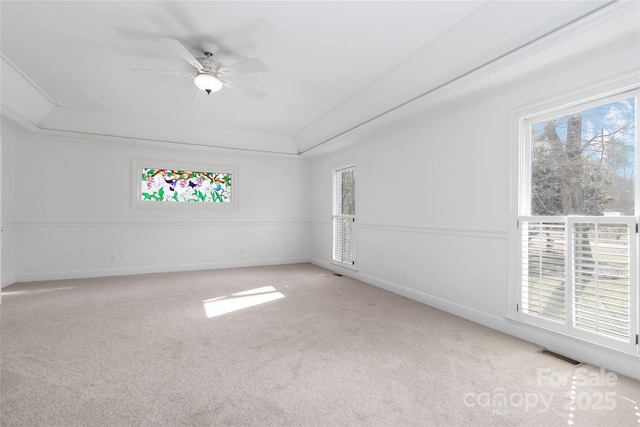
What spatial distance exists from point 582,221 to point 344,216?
146 inches

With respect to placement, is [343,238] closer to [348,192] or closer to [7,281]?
[348,192]

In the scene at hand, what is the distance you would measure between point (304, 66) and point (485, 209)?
8.05 feet

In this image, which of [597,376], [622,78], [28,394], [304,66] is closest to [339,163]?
[304,66]

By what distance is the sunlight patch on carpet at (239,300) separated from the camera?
141 inches

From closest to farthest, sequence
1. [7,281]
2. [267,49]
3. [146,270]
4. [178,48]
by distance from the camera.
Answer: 1. [178,48]
2. [267,49]
3. [7,281]
4. [146,270]

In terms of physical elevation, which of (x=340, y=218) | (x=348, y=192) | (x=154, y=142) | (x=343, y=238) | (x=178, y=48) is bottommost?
(x=343, y=238)

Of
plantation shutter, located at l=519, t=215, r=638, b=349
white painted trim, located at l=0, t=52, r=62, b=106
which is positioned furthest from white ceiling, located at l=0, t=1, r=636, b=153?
plantation shutter, located at l=519, t=215, r=638, b=349

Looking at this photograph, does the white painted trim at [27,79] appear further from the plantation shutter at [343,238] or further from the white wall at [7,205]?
the plantation shutter at [343,238]

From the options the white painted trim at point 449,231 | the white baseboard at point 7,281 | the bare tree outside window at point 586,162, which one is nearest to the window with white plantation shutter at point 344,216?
the white painted trim at point 449,231

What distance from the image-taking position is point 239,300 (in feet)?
13.1

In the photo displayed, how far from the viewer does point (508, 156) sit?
2.92 meters

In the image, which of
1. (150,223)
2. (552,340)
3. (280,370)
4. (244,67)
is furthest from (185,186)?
(552,340)

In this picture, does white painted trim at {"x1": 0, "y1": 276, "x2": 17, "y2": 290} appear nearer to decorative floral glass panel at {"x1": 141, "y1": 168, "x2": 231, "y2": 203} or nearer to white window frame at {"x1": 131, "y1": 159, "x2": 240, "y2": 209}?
white window frame at {"x1": 131, "y1": 159, "x2": 240, "y2": 209}

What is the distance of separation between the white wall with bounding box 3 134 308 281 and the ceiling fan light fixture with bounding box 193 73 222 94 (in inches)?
114
